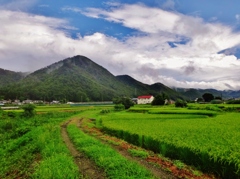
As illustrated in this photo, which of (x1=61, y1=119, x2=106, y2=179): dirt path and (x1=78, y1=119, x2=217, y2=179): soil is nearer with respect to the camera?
(x1=78, y1=119, x2=217, y2=179): soil

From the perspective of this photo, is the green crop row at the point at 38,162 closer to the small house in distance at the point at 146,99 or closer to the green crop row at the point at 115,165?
the green crop row at the point at 115,165

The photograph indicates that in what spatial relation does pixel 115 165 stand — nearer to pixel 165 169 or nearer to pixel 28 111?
pixel 165 169

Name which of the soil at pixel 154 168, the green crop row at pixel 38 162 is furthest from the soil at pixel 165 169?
the green crop row at pixel 38 162

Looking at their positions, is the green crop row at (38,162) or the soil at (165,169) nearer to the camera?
the soil at (165,169)

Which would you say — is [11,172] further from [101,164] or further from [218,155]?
[218,155]

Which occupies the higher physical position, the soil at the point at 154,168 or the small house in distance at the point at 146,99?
the small house in distance at the point at 146,99

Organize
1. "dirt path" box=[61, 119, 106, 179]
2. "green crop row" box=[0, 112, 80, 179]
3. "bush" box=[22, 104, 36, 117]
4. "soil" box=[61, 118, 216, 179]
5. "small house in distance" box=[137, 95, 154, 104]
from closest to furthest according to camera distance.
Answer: "soil" box=[61, 118, 216, 179], "dirt path" box=[61, 119, 106, 179], "green crop row" box=[0, 112, 80, 179], "bush" box=[22, 104, 36, 117], "small house in distance" box=[137, 95, 154, 104]

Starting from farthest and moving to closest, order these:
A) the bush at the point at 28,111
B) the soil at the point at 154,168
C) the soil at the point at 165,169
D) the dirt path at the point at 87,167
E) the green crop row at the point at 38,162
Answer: the bush at the point at 28,111
the green crop row at the point at 38,162
the dirt path at the point at 87,167
the soil at the point at 154,168
the soil at the point at 165,169

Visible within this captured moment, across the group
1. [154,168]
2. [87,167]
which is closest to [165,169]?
[154,168]

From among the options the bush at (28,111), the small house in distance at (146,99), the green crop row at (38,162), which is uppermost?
the small house in distance at (146,99)

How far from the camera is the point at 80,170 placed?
11711mm

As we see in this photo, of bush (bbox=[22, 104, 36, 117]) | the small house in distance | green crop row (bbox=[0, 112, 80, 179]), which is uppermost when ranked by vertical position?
the small house in distance

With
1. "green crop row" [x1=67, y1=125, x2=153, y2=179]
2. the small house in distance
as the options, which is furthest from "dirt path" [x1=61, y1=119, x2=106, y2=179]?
the small house in distance

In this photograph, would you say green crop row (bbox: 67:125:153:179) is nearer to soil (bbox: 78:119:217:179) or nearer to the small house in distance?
soil (bbox: 78:119:217:179)
